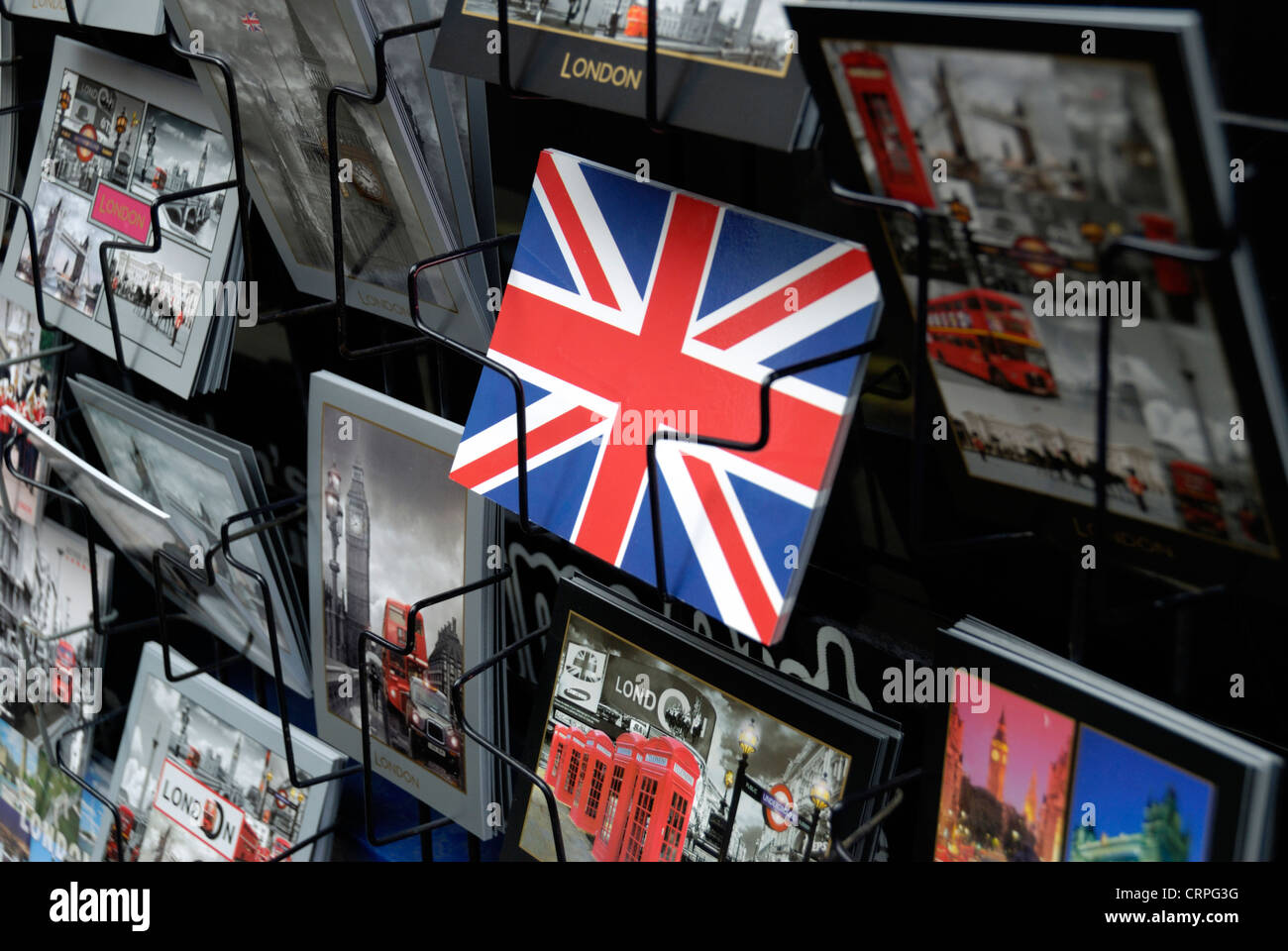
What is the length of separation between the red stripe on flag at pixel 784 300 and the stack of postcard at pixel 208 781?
2.14ft

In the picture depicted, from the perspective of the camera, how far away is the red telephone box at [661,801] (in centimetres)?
86

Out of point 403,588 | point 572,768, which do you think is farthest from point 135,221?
point 572,768

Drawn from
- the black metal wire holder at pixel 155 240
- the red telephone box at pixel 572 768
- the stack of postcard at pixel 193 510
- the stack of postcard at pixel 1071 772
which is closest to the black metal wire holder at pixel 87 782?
the stack of postcard at pixel 193 510

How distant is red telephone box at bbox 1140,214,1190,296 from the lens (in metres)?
0.50

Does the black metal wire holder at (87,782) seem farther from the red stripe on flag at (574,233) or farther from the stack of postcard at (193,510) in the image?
the red stripe on flag at (574,233)

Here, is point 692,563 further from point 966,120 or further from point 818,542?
point 966,120

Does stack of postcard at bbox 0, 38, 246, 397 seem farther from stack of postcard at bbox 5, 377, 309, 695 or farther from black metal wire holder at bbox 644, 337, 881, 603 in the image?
black metal wire holder at bbox 644, 337, 881, 603

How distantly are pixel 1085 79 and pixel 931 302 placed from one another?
0.15 metres

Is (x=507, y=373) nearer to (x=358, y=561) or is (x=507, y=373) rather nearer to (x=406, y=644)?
(x=406, y=644)

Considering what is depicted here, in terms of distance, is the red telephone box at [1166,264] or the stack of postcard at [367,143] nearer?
the red telephone box at [1166,264]

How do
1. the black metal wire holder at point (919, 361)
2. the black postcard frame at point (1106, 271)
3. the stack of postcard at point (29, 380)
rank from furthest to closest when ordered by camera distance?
1. the stack of postcard at point (29, 380)
2. the black metal wire holder at point (919, 361)
3. the black postcard frame at point (1106, 271)

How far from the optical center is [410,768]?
1130mm

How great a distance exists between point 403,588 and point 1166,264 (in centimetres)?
73

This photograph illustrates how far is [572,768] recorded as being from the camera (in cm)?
93
